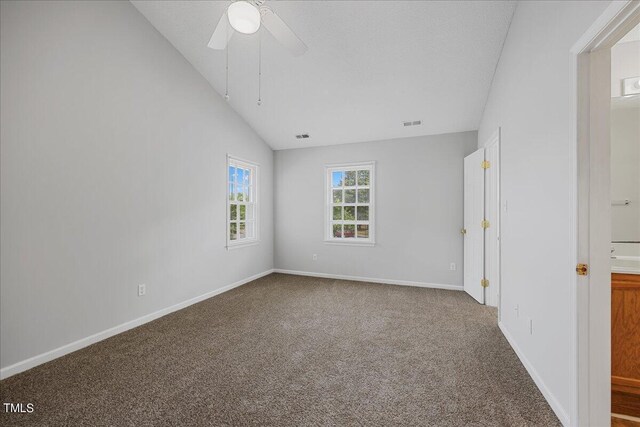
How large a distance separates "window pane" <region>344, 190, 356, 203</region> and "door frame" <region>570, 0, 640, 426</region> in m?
3.65

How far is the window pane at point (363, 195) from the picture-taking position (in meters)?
4.94

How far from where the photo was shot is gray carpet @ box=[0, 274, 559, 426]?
1.67m

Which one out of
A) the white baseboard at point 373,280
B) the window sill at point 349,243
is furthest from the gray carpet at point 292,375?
the window sill at point 349,243

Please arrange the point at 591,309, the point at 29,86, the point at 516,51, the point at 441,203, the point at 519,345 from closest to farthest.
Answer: the point at 591,309 → the point at 29,86 → the point at 519,345 → the point at 516,51 → the point at 441,203

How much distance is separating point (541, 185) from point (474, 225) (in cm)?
200

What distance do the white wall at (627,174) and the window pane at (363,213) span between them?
3.04 metres

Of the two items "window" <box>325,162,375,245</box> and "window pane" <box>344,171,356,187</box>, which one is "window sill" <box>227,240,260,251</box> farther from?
"window pane" <box>344,171,356,187</box>

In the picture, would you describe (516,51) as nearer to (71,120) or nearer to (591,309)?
(591,309)

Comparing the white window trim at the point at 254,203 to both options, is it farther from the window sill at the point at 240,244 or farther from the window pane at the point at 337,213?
the window pane at the point at 337,213

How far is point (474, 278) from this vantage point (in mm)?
3842

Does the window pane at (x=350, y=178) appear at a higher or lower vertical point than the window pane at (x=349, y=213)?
higher

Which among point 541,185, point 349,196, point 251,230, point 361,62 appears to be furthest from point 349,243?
point 541,185

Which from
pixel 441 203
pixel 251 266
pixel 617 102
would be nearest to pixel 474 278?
pixel 441 203

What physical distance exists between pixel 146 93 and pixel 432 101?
3541 mm
